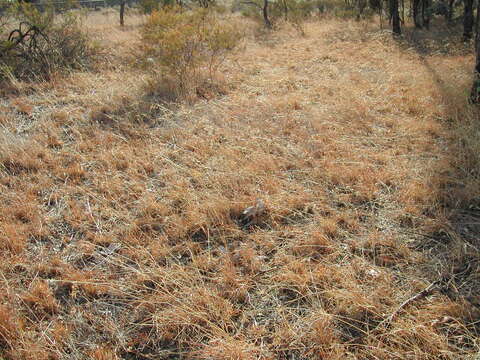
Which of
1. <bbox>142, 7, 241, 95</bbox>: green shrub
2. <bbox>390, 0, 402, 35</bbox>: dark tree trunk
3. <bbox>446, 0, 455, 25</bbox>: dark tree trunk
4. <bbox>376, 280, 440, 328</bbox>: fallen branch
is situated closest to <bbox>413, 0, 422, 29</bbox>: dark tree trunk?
Answer: <bbox>446, 0, 455, 25</bbox>: dark tree trunk

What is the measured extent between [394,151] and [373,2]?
969 centimetres

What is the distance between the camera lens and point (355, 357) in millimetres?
1854

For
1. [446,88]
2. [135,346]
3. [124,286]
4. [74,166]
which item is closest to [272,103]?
[446,88]

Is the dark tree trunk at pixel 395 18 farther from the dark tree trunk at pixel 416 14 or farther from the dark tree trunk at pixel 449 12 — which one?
the dark tree trunk at pixel 449 12

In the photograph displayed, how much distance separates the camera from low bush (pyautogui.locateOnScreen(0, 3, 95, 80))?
6301 millimetres

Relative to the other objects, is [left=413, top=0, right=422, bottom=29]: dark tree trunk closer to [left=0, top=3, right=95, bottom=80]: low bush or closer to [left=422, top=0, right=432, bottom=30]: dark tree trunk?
[left=422, top=0, right=432, bottom=30]: dark tree trunk

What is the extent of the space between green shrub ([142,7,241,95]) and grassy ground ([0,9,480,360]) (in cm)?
86

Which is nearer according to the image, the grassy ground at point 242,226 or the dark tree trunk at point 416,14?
the grassy ground at point 242,226

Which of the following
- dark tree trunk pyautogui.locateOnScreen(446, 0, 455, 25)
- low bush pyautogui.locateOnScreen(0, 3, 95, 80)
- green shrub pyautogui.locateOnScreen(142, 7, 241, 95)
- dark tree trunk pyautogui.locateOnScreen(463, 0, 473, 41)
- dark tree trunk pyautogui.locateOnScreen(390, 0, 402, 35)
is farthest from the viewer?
dark tree trunk pyautogui.locateOnScreen(446, 0, 455, 25)

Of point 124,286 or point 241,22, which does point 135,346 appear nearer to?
point 124,286

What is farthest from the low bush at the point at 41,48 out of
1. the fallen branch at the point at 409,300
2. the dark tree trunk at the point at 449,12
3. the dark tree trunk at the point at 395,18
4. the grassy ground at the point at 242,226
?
the dark tree trunk at the point at 449,12

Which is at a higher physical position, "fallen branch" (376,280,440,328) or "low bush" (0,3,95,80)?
"low bush" (0,3,95,80)

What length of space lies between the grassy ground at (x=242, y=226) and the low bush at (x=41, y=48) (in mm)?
1375

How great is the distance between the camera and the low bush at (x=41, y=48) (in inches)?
248
